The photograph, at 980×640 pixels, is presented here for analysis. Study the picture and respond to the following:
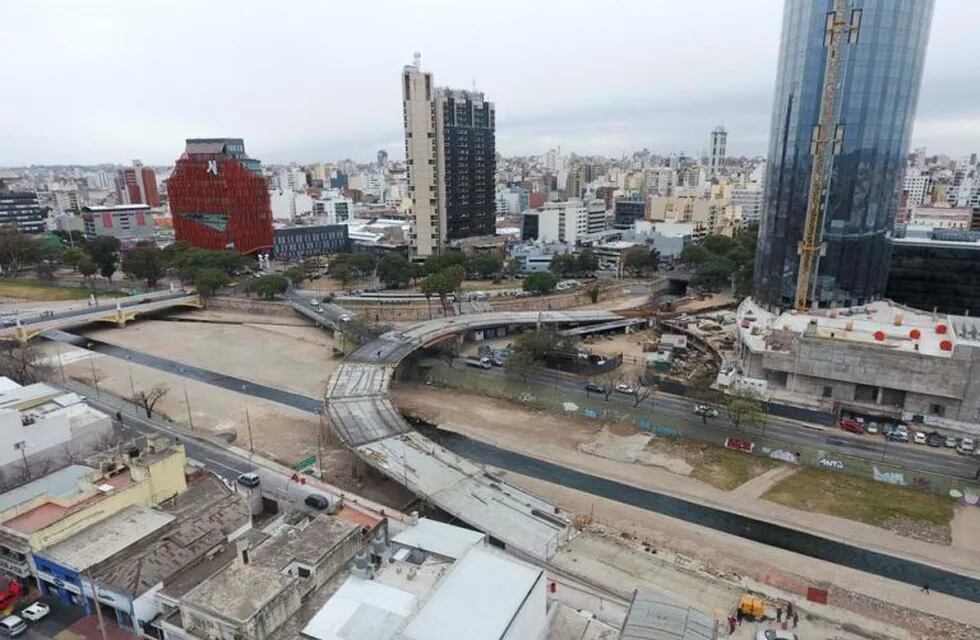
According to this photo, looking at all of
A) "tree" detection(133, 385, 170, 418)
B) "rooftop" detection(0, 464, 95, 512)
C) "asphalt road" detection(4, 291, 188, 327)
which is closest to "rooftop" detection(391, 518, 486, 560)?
"rooftop" detection(0, 464, 95, 512)

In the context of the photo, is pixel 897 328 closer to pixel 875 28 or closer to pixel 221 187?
pixel 875 28

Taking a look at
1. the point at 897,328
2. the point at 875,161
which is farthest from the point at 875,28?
the point at 897,328

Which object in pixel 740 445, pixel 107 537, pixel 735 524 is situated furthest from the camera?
pixel 740 445

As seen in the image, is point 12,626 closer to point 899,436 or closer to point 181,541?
point 181,541

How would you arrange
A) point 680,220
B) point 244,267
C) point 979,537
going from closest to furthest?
point 979,537, point 244,267, point 680,220

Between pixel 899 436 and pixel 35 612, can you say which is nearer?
pixel 35 612

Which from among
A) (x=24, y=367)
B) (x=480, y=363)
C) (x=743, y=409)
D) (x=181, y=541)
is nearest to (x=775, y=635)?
(x=743, y=409)
